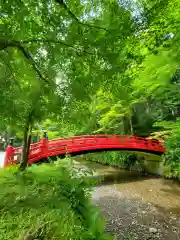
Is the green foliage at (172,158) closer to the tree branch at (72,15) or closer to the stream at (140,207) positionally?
the stream at (140,207)

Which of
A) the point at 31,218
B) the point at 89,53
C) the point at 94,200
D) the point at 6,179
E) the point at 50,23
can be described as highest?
the point at 50,23

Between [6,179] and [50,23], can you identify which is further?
[6,179]

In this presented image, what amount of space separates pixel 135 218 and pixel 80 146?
177 inches

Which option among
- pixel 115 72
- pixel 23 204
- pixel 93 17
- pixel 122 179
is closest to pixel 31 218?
pixel 23 204

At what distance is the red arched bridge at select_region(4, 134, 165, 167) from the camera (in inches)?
282

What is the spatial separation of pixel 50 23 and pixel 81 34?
423mm

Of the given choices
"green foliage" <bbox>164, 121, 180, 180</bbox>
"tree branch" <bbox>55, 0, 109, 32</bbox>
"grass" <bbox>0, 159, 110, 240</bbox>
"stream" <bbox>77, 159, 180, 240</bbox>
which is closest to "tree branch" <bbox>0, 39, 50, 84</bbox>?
"tree branch" <bbox>55, 0, 109, 32</bbox>

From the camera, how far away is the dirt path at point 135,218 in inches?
186

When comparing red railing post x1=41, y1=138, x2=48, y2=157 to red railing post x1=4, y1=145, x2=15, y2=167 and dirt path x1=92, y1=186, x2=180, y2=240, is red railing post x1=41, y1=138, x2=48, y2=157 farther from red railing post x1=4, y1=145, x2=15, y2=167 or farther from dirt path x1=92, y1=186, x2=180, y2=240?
dirt path x1=92, y1=186, x2=180, y2=240

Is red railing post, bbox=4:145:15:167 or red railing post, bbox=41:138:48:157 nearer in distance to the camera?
red railing post, bbox=4:145:15:167

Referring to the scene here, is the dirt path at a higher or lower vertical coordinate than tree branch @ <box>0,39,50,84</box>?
lower

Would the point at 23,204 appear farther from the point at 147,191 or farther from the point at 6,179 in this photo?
the point at 147,191

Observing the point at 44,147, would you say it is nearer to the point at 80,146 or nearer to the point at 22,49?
the point at 80,146

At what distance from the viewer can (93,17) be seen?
9.11 ft
